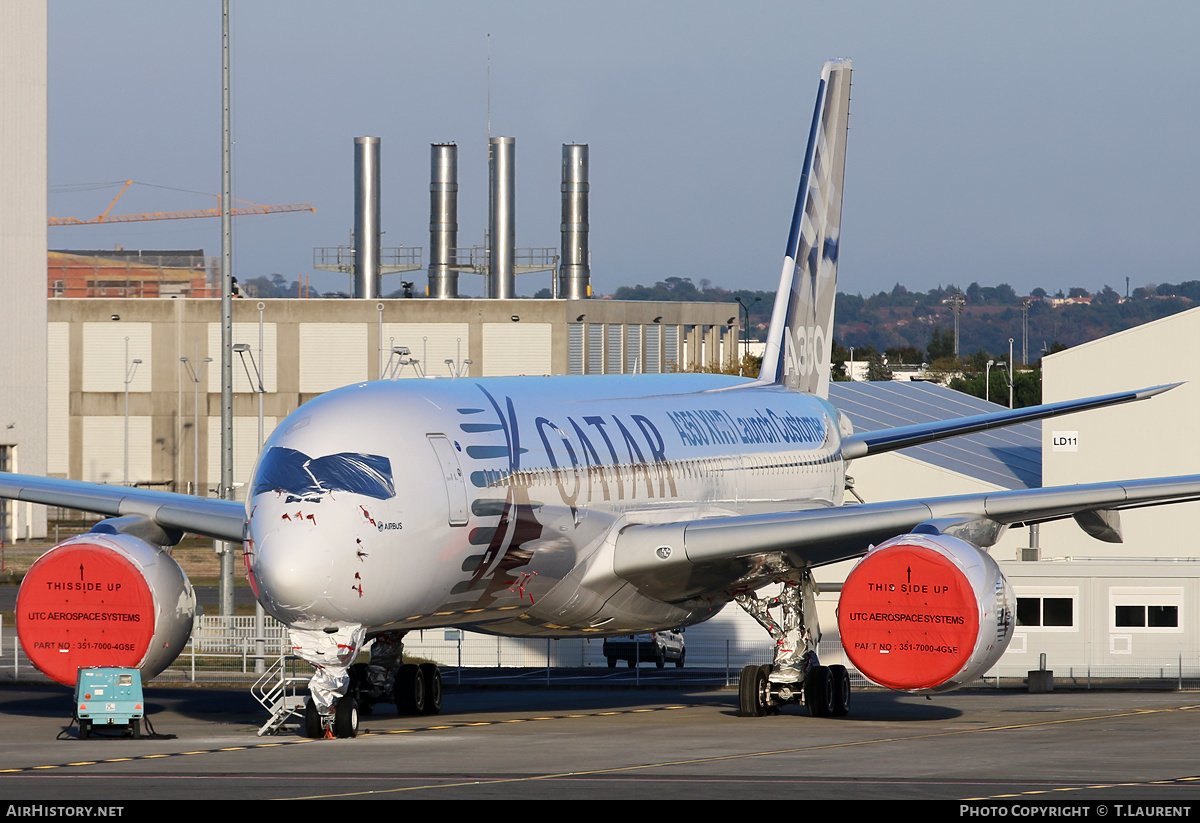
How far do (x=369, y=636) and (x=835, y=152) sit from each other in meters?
19.3

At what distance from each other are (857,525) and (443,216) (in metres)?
76.3

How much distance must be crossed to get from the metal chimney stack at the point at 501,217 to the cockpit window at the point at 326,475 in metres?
77.6

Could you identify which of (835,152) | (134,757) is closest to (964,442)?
(835,152)

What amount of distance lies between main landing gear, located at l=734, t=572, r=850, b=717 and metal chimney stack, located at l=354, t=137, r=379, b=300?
7191cm

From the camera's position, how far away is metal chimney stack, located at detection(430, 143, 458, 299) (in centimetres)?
9769

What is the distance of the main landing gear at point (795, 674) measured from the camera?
25812 millimetres

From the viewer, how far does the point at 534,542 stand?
2197cm

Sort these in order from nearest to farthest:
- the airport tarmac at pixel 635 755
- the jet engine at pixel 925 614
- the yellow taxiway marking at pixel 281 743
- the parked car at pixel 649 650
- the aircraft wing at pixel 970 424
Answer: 1. the airport tarmac at pixel 635 755
2. the yellow taxiway marking at pixel 281 743
3. the jet engine at pixel 925 614
4. the aircraft wing at pixel 970 424
5. the parked car at pixel 649 650

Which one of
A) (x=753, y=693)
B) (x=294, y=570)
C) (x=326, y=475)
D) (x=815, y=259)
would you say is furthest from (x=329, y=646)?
(x=815, y=259)

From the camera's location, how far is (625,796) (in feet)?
52.8

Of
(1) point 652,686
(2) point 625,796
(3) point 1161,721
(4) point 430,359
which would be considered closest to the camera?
(2) point 625,796

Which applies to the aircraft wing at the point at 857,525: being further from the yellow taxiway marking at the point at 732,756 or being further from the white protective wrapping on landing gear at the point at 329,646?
the white protective wrapping on landing gear at the point at 329,646

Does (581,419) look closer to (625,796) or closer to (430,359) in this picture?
(625,796)

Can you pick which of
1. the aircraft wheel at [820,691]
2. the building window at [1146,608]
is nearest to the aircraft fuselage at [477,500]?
the aircraft wheel at [820,691]
